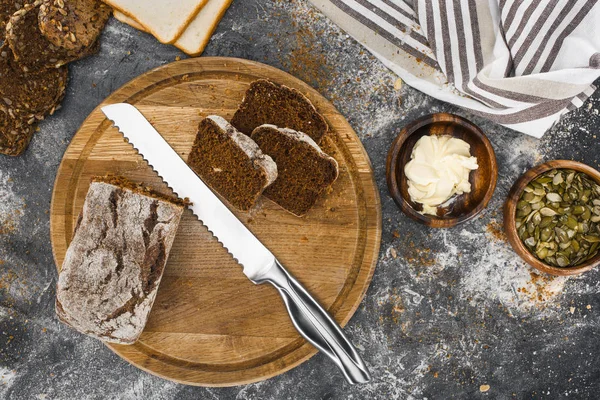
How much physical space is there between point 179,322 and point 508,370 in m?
2.55

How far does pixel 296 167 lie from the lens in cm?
304

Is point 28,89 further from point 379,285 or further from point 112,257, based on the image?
point 379,285

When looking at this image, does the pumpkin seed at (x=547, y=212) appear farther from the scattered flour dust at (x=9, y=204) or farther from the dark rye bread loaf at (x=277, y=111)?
the scattered flour dust at (x=9, y=204)

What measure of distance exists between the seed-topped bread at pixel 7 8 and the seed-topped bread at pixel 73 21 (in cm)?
29

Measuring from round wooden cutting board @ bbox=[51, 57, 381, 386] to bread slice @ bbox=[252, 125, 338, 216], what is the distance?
4.9 inches

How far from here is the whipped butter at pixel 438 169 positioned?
3.03m

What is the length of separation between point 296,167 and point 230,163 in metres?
0.45

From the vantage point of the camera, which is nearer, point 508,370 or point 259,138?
point 259,138

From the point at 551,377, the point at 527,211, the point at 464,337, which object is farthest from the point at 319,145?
the point at 551,377

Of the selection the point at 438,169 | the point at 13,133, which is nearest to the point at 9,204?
the point at 13,133

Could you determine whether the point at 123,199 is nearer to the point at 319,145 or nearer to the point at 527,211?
the point at 319,145

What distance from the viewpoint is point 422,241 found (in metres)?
3.37

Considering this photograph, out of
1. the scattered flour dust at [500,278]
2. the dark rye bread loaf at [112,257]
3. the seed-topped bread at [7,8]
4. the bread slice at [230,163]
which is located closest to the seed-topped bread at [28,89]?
the seed-topped bread at [7,8]

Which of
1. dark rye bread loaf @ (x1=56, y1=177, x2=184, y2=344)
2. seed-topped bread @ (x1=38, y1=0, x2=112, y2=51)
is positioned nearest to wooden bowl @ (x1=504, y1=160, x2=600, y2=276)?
dark rye bread loaf @ (x1=56, y1=177, x2=184, y2=344)
